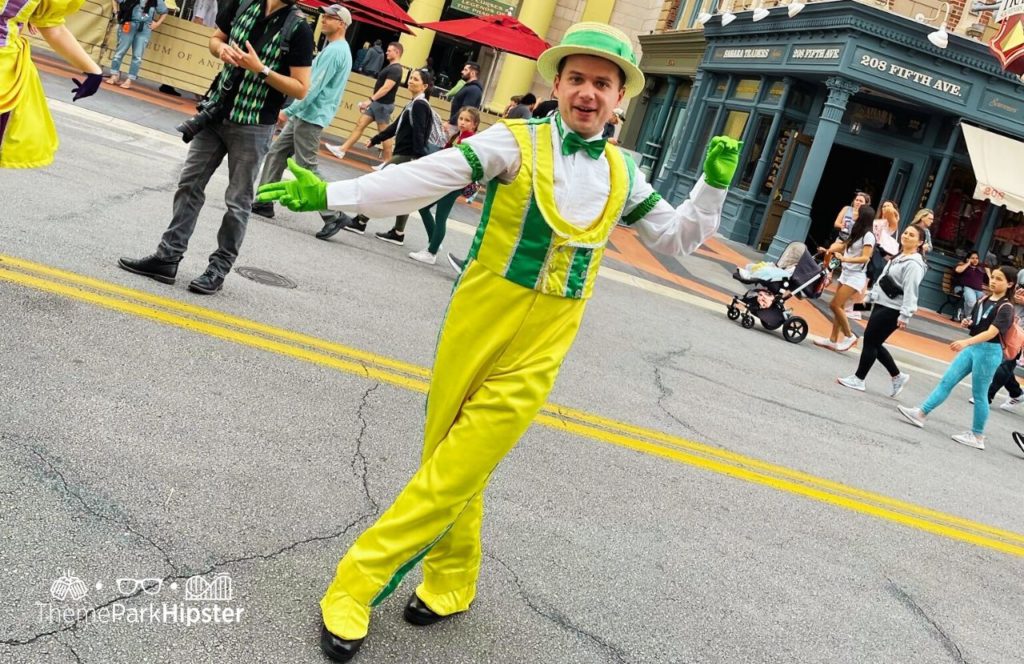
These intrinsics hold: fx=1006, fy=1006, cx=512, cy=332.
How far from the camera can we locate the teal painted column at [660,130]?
2820 centimetres

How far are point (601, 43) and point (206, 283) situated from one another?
409cm

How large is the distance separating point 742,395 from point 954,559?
120 inches

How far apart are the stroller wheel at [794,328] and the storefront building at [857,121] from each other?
7.41 meters

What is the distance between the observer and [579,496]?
5039mm

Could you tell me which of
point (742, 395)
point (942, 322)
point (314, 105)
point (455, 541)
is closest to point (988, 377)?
point (742, 395)

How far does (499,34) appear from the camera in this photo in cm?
2089

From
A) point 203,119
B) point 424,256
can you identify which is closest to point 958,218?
point 424,256

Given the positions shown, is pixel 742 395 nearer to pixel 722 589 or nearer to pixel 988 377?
pixel 988 377

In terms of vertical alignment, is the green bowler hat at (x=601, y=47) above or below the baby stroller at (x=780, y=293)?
above

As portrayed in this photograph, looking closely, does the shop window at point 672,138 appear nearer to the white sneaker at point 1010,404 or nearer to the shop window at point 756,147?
the shop window at point 756,147

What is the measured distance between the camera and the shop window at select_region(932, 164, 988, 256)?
20750mm

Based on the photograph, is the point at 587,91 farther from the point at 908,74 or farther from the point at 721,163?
the point at 908,74

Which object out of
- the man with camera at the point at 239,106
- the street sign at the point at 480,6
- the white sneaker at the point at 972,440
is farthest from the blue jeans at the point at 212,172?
the street sign at the point at 480,6

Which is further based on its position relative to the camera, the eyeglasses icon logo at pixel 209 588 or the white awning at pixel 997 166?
the white awning at pixel 997 166
